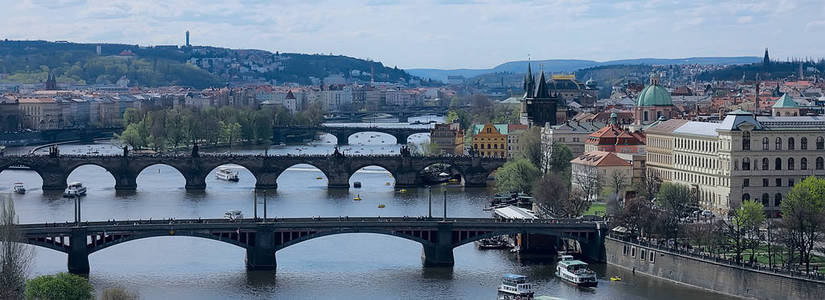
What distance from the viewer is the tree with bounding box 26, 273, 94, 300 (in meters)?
38.6

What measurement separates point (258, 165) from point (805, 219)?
40.9m

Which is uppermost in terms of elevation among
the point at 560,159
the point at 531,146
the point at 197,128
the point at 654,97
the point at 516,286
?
the point at 654,97

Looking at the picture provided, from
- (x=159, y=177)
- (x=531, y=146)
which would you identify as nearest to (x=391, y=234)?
(x=531, y=146)

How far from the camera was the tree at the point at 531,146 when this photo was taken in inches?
3061

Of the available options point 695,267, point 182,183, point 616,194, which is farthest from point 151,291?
point 182,183

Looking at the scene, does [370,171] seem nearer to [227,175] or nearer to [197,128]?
[227,175]

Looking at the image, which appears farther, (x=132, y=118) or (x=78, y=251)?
(x=132, y=118)

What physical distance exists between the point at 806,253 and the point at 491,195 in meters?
30.6

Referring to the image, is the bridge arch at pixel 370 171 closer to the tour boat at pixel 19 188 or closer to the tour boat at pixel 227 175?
the tour boat at pixel 227 175

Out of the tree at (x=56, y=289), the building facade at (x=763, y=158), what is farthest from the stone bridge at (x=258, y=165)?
the tree at (x=56, y=289)

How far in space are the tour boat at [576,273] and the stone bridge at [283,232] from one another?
308 centimetres

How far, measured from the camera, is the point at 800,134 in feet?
190

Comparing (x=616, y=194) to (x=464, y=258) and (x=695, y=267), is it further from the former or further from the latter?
(x=695, y=267)

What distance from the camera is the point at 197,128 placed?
115188mm
